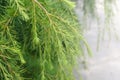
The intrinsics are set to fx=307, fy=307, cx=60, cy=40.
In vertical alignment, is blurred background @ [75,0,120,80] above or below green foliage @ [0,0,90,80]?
below

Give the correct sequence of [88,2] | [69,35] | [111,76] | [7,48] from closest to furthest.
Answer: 1. [7,48]
2. [69,35]
3. [88,2]
4. [111,76]

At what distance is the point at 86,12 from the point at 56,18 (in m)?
0.79

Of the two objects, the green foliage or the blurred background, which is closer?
the green foliage

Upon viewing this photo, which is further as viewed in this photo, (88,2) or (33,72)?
(88,2)

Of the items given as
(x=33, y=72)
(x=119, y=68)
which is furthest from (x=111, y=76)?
(x=33, y=72)

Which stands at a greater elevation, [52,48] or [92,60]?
[52,48]

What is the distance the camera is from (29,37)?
1092 mm

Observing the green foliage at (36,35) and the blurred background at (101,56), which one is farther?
the blurred background at (101,56)

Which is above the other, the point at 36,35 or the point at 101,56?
the point at 36,35

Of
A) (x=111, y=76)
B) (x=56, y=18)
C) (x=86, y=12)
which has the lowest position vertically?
(x=111, y=76)

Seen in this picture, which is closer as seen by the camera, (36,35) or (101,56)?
(36,35)

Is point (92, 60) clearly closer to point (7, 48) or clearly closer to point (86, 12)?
point (86, 12)

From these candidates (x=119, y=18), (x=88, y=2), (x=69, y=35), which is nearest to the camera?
(x=69, y=35)

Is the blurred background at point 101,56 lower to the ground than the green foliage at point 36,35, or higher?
lower
